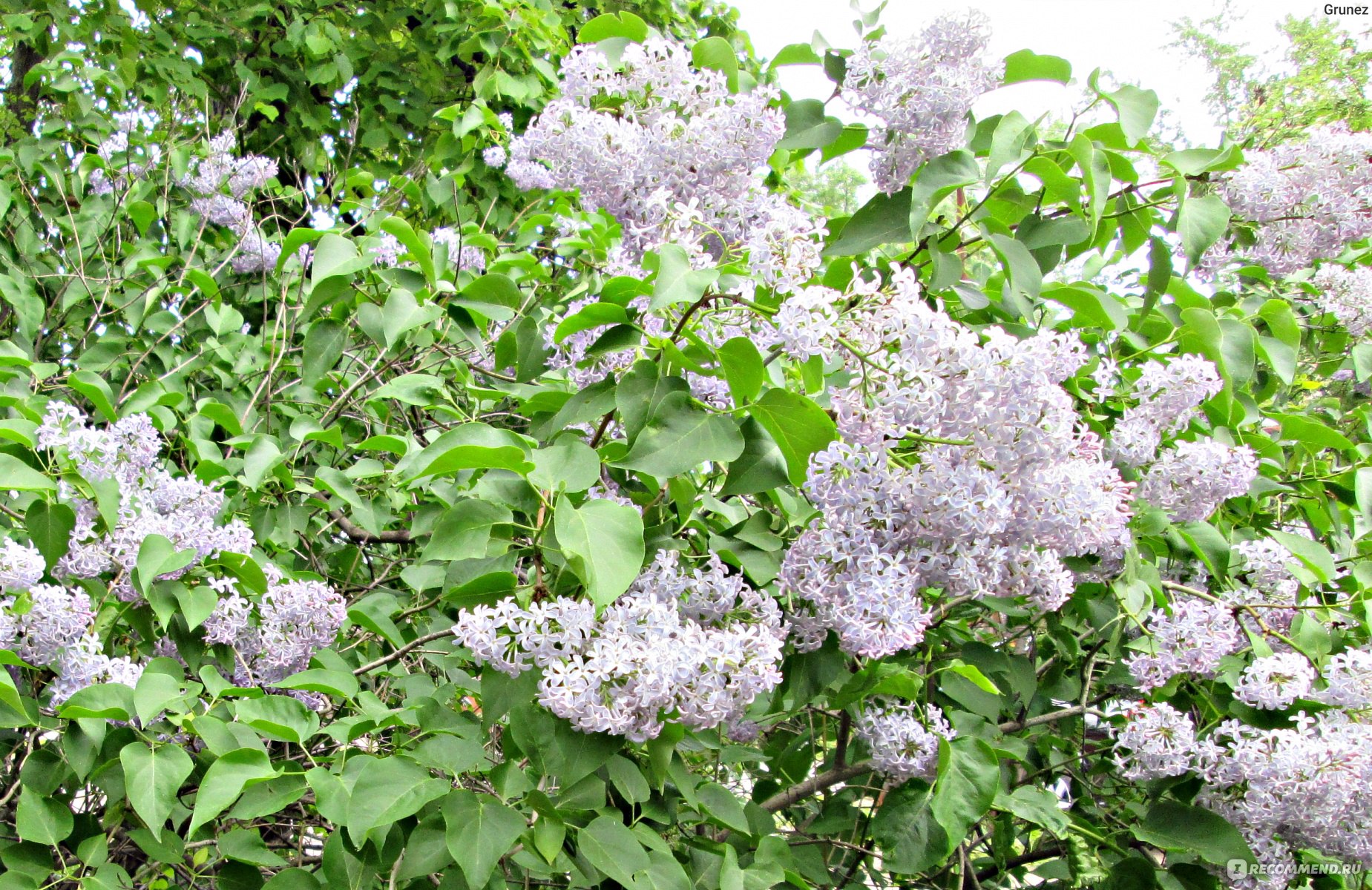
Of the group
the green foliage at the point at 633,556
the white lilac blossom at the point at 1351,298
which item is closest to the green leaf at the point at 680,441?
the green foliage at the point at 633,556

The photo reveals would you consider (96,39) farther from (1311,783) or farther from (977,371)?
(1311,783)

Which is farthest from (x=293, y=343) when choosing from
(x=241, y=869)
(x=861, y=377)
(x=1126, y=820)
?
(x=1126, y=820)

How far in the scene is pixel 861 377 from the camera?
121 cm

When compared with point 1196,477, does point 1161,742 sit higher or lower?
lower

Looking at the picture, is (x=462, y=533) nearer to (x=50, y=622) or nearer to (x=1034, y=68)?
(x=50, y=622)

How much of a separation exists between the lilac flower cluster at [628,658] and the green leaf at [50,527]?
763 millimetres

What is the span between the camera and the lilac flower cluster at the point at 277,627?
5.25ft

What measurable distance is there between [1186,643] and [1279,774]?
0.21 m

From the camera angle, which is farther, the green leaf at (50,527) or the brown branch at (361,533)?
the brown branch at (361,533)

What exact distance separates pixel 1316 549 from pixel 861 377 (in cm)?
96

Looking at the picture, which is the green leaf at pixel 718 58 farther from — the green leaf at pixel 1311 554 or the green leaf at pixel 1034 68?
the green leaf at pixel 1311 554

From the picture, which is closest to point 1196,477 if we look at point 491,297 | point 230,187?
point 491,297

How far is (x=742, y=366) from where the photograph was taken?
1149 mm

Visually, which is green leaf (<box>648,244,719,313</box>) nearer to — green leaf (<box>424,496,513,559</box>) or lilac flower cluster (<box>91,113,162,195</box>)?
green leaf (<box>424,496,513,559</box>)
